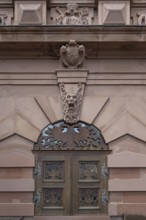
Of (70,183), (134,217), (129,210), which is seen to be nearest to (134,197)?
(129,210)

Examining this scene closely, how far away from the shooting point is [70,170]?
34.6 ft

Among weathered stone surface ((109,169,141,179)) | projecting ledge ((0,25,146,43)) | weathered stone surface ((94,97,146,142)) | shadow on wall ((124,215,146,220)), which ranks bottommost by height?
shadow on wall ((124,215,146,220))

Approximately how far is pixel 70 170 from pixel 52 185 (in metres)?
0.48

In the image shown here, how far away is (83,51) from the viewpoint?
416 inches

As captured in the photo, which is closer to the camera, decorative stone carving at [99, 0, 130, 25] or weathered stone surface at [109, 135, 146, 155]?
weathered stone surface at [109, 135, 146, 155]

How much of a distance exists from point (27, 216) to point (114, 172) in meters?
1.95

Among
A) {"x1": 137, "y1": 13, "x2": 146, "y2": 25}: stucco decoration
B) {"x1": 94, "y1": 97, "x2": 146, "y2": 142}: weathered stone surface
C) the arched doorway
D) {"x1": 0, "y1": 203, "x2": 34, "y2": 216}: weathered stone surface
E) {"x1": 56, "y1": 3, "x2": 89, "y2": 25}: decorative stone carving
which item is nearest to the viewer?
{"x1": 0, "y1": 203, "x2": 34, "y2": 216}: weathered stone surface

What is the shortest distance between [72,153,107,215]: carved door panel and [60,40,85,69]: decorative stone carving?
1938 millimetres

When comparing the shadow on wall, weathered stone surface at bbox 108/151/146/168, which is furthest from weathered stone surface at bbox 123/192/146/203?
weathered stone surface at bbox 108/151/146/168

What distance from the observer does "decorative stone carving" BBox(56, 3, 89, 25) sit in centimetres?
1066

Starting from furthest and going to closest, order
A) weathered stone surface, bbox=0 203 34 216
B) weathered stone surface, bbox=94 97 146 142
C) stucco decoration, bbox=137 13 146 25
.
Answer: stucco decoration, bbox=137 13 146 25 < weathered stone surface, bbox=94 97 146 142 < weathered stone surface, bbox=0 203 34 216

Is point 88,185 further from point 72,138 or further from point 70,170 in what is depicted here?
point 72,138

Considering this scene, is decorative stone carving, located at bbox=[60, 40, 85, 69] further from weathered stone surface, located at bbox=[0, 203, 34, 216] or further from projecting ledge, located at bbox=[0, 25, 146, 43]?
weathered stone surface, located at bbox=[0, 203, 34, 216]

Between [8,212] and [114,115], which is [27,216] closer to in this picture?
[8,212]
